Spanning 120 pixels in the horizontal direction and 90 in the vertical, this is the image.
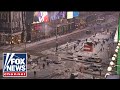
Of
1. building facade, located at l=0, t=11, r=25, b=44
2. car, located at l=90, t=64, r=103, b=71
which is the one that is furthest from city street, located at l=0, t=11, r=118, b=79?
building facade, located at l=0, t=11, r=25, b=44

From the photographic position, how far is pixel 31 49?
5289 millimetres

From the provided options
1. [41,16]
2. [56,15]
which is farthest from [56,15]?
[41,16]

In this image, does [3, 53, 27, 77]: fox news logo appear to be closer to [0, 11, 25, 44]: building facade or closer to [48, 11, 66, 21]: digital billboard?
[0, 11, 25, 44]: building facade

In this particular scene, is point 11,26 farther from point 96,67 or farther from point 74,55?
point 96,67

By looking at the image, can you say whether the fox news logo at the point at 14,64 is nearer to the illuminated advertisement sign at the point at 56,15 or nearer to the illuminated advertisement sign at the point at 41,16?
the illuminated advertisement sign at the point at 41,16

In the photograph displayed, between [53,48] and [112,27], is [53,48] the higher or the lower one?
the lower one

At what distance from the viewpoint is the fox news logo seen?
17.1 feet

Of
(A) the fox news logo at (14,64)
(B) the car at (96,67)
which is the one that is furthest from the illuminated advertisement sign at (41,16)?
(B) the car at (96,67)

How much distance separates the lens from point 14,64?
5.26m

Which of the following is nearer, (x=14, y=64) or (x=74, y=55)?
(x=14, y=64)
